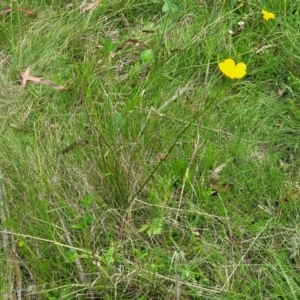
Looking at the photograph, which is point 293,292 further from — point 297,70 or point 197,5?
point 197,5

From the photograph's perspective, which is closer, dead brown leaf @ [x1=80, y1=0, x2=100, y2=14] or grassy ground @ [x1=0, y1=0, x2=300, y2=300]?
grassy ground @ [x1=0, y1=0, x2=300, y2=300]

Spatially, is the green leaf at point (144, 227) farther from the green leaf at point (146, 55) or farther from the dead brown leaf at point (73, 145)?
the green leaf at point (146, 55)

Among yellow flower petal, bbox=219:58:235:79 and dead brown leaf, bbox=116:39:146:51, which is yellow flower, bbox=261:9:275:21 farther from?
yellow flower petal, bbox=219:58:235:79

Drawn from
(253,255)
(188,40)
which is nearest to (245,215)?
(253,255)

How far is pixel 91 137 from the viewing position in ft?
6.88

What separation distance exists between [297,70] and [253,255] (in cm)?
99

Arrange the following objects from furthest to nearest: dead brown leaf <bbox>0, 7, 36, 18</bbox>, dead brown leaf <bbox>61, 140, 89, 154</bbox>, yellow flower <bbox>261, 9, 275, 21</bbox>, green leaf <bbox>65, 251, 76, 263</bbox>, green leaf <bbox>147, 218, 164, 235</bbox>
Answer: dead brown leaf <bbox>0, 7, 36, 18</bbox>, yellow flower <bbox>261, 9, 275, 21</bbox>, dead brown leaf <bbox>61, 140, 89, 154</bbox>, green leaf <bbox>147, 218, 164, 235</bbox>, green leaf <bbox>65, 251, 76, 263</bbox>

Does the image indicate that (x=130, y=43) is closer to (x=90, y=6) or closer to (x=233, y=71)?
(x=90, y=6)

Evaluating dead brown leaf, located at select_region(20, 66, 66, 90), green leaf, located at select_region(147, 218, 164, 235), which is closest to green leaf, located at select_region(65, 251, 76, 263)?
green leaf, located at select_region(147, 218, 164, 235)

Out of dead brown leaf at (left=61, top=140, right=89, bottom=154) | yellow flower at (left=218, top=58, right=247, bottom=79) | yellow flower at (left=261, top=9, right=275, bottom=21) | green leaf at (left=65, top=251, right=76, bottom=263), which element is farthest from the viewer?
yellow flower at (left=261, top=9, right=275, bottom=21)

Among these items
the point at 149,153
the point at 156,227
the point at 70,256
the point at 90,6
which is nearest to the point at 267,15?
the point at 90,6

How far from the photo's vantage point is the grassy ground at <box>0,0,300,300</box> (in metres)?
1.78

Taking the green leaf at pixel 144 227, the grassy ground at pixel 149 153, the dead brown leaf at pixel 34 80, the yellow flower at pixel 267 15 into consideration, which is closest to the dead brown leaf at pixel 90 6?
the grassy ground at pixel 149 153

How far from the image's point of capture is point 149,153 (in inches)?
81.9
